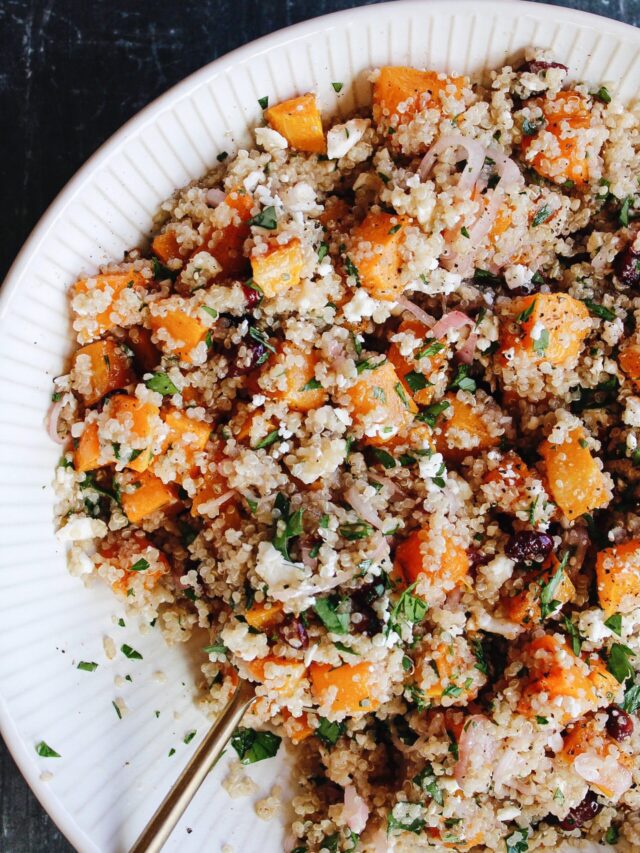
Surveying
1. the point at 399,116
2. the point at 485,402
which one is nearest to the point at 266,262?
the point at 399,116

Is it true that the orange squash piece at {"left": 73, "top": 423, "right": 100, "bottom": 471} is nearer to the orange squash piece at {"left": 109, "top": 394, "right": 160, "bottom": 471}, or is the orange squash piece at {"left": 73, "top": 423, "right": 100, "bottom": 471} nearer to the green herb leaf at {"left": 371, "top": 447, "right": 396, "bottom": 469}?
the orange squash piece at {"left": 109, "top": 394, "right": 160, "bottom": 471}

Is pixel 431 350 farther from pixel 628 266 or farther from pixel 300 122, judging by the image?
pixel 300 122

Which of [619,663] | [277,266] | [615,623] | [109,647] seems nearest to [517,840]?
[619,663]

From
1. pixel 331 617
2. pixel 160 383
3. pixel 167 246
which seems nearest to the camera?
pixel 331 617

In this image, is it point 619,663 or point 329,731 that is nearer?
point 619,663

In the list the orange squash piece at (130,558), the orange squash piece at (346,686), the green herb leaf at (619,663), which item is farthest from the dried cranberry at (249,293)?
the green herb leaf at (619,663)

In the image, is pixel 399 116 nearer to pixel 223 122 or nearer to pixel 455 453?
pixel 223 122
